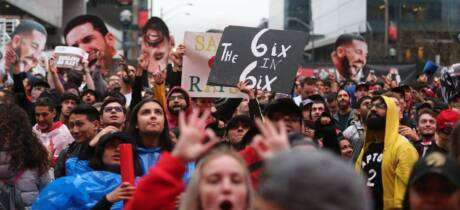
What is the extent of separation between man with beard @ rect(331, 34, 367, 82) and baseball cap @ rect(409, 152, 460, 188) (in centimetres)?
1425

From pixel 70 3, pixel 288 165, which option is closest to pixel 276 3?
pixel 70 3

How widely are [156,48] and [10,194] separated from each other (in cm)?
689

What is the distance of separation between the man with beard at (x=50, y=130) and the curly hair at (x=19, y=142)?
91.4 inches

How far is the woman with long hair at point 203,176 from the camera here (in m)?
3.59

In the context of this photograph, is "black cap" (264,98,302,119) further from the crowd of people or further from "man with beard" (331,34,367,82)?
"man with beard" (331,34,367,82)

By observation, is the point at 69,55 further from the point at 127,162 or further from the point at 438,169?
the point at 438,169

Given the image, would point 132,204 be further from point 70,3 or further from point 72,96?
point 70,3

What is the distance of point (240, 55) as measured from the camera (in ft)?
29.3

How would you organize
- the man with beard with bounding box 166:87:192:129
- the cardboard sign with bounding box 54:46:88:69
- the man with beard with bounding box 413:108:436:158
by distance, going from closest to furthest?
the man with beard with bounding box 413:108:436:158 → the man with beard with bounding box 166:87:192:129 → the cardboard sign with bounding box 54:46:88:69

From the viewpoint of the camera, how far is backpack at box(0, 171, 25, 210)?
6156 millimetres

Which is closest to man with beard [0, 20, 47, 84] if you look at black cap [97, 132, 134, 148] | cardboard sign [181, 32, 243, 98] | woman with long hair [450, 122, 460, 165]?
cardboard sign [181, 32, 243, 98]

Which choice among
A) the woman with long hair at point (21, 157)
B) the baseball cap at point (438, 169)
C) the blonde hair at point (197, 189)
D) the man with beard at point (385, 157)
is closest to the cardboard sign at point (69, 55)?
the man with beard at point (385, 157)

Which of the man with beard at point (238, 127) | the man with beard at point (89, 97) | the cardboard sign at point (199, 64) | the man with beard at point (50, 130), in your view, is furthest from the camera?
the man with beard at point (89, 97)

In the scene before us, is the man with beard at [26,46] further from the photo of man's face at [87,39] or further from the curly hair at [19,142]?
the curly hair at [19,142]
